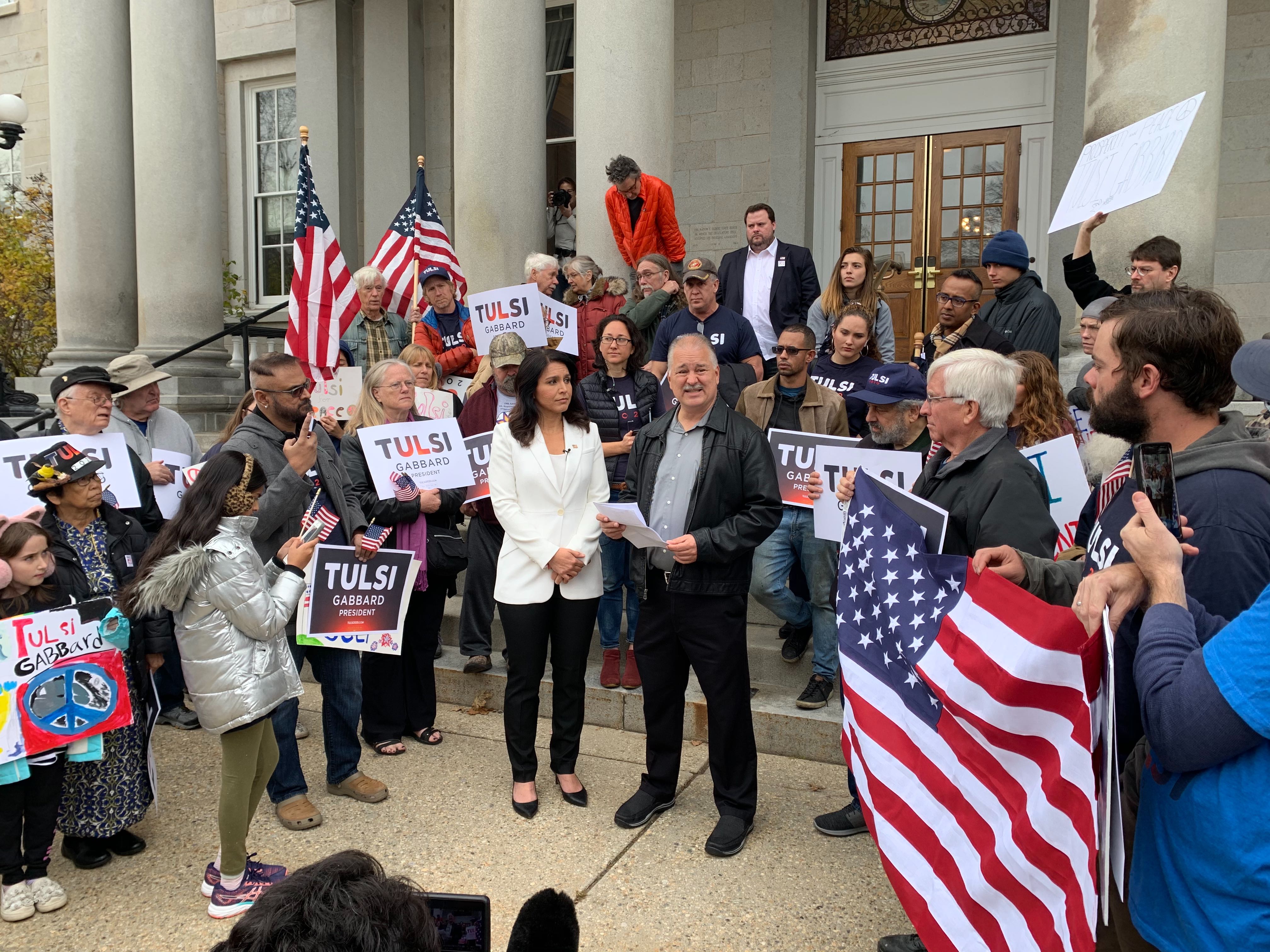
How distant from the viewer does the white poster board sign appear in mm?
7223

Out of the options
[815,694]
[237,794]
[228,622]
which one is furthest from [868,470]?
[237,794]

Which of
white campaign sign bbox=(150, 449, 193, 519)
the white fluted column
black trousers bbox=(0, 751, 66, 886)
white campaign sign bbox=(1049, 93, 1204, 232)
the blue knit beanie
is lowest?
black trousers bbox=(0, 751, 66, 886)

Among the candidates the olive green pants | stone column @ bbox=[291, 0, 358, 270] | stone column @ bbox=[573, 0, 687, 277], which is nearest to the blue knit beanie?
stone column @ bbox=[573, 0, 687, 277]

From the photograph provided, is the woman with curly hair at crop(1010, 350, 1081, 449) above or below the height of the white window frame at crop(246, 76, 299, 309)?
below

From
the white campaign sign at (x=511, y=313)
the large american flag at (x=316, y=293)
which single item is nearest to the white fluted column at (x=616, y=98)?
the white campaign sign at (x=511, y=313)

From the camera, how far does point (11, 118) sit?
44.8 feet

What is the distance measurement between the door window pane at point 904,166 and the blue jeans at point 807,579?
7.27 metres

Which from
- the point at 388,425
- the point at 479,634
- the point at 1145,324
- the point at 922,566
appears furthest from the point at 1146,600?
the point at 479,634

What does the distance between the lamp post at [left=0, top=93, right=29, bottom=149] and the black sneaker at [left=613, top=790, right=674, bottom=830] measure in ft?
46.1

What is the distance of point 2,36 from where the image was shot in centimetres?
1725

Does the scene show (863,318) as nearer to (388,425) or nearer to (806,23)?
(388,425)

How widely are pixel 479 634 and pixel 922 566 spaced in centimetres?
367

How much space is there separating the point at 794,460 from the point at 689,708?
1.56m

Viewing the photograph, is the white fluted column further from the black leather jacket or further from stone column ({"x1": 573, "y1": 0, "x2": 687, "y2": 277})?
the black leather jacket
